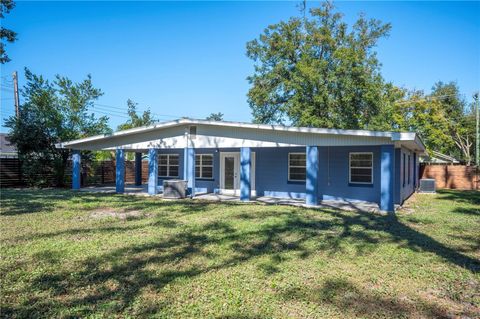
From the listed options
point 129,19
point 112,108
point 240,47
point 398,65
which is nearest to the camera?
point 129,19

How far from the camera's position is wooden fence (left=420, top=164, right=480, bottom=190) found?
2123 cm

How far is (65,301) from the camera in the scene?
356cm

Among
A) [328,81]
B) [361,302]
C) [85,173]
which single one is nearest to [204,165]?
[85,173]

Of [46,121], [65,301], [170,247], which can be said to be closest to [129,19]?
[46,121]

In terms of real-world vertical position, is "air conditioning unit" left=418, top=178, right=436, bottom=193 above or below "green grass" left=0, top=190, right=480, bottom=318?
above

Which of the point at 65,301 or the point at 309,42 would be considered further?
the point at 309,42

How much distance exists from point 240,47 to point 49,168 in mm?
16789

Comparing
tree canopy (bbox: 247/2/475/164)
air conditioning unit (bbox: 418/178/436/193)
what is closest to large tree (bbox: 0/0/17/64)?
tree canopy (bbox: 247/2/475/164)

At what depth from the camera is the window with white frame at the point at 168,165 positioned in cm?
1711

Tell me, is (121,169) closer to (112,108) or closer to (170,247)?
(170,247)

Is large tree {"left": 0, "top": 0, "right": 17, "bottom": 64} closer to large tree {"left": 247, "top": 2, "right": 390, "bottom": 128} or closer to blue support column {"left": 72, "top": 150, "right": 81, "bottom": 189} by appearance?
blue support column {"left": 72, "top": 150, "right": 81, "bottom": 189}

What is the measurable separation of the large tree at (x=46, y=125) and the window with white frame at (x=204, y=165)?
8.47 meters

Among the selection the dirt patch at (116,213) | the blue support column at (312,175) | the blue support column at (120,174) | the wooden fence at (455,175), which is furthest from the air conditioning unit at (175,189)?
the wooden fence at (455,175)

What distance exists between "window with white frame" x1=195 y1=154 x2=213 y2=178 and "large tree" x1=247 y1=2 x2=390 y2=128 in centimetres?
890
